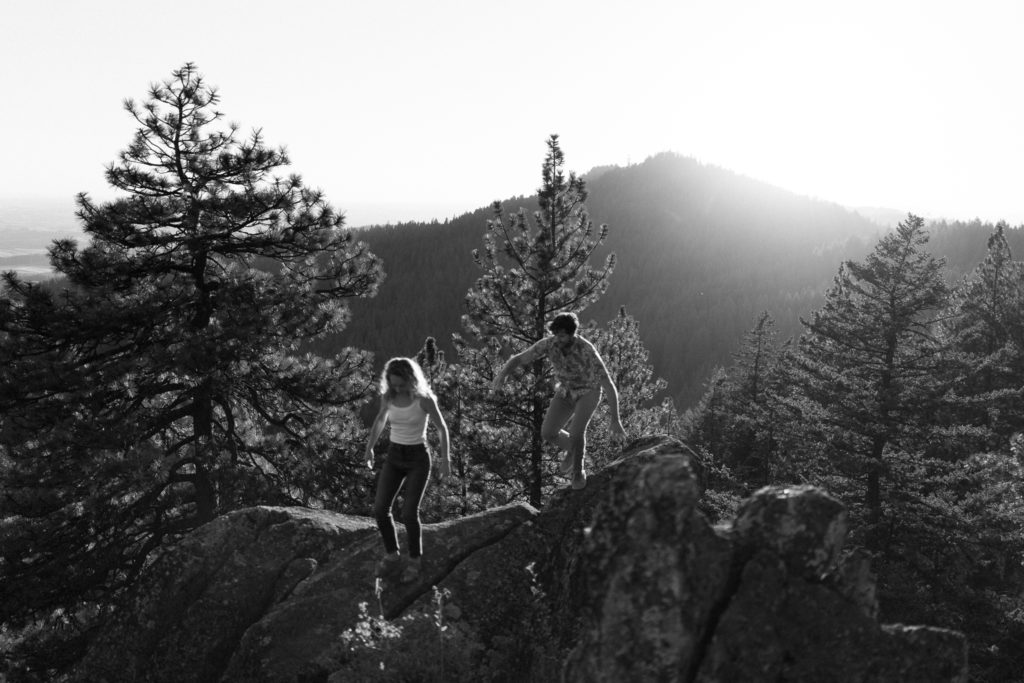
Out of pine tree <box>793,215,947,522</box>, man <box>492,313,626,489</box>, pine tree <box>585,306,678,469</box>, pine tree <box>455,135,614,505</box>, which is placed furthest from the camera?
pine tree <box>585,306,678,469</box>

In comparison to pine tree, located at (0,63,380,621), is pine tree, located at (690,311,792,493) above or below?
below

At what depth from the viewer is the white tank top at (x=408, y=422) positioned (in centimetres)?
676

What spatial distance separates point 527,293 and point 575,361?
8.79 metres

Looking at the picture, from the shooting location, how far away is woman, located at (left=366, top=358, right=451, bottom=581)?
22.2ft

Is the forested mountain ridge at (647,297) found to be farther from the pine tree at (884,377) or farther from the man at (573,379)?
the man at (573,379)

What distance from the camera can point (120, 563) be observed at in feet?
42.2

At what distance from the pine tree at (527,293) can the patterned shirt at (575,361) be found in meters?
7.99

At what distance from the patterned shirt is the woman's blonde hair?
142 centimetres

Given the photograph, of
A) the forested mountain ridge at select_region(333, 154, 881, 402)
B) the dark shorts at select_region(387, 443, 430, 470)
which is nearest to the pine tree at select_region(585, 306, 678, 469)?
the dark shorts at select_region(387, 443, 430, 470)

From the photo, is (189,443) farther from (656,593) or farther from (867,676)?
(867,676)

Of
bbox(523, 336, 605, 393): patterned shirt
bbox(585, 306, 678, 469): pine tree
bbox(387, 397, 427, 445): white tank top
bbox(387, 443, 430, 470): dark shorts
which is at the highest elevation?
bbox(523, 336, 605, 393): patterned shirt

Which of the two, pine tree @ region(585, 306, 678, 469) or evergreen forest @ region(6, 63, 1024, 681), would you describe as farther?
pine tree @ region(585, 306, 678, 469)

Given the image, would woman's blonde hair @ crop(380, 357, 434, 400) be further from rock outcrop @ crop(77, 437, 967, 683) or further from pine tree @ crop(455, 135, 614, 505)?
pine tree @ crop(455, 135, 614, 505)

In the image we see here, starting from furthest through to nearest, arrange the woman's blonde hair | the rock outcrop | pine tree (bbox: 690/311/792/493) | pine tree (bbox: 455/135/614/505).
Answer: pine tree (bbox: 690/311/792/493), pine tree (bbox: 455/135/614/505), the woman's blonde hair, the rock outcrop
